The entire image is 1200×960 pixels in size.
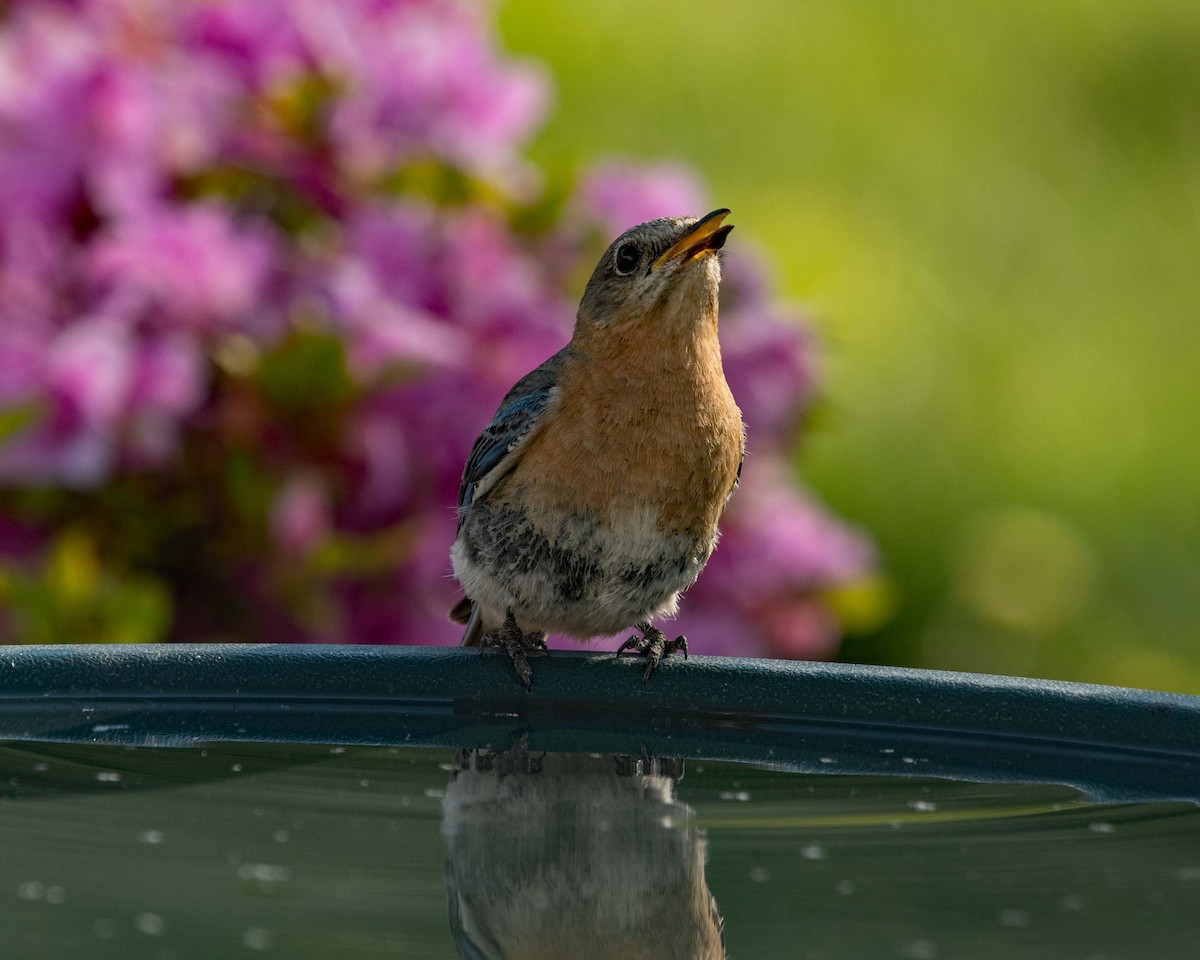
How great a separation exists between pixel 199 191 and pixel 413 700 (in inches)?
73.9

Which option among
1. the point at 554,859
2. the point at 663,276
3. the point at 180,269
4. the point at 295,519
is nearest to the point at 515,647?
the point at 554,859

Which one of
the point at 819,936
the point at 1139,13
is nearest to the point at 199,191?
the point at 819,936

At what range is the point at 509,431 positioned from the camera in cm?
381

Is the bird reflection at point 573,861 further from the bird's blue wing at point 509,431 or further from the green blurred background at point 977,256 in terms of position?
the green blurred background at point 977,256

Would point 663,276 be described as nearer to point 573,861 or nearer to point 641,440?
point 641,440

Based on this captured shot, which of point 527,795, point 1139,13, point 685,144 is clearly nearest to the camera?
point 527,795

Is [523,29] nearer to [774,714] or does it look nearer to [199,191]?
[199,191]

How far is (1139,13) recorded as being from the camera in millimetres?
11430

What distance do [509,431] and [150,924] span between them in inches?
73.0

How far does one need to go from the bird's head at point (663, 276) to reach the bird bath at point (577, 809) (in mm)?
821

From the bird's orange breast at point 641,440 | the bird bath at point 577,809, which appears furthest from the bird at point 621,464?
the bird bath at point 577,809

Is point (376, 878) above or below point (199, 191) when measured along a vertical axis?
below

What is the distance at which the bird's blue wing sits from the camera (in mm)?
3773

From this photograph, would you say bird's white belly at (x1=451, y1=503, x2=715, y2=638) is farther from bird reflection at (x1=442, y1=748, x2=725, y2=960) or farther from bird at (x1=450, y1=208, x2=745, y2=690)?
bird reflection at (x1=442, y1=748, x2=725, y2=960)
